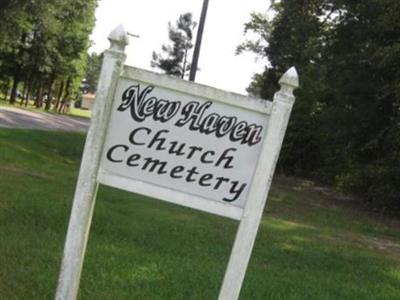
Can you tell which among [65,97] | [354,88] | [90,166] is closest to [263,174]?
[90,166]

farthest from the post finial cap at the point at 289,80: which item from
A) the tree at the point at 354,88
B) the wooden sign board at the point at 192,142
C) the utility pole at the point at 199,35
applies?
the tree at the point at 354,88

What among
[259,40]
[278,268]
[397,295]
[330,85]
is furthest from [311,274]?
[259,40]

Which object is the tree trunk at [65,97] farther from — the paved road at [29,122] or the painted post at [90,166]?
the painted post at [90,166]

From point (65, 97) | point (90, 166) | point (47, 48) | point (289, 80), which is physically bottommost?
point (65, 97)

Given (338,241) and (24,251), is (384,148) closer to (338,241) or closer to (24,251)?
(338,241)

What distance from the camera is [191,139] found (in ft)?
12.6

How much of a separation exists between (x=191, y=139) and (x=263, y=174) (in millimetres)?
473

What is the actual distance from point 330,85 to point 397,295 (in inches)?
665

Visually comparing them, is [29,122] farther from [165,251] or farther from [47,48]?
[47,48]

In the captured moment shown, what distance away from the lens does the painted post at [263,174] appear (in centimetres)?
377

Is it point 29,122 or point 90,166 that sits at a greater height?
point 90,166

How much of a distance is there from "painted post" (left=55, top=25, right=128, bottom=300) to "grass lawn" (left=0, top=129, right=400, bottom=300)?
1.02 meters

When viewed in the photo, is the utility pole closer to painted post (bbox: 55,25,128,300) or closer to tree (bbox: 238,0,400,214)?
tree (bbox: 238,0,400,214)

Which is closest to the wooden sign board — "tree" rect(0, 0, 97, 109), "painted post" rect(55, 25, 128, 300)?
"painted post" rect(55, 25, 128, 300)
